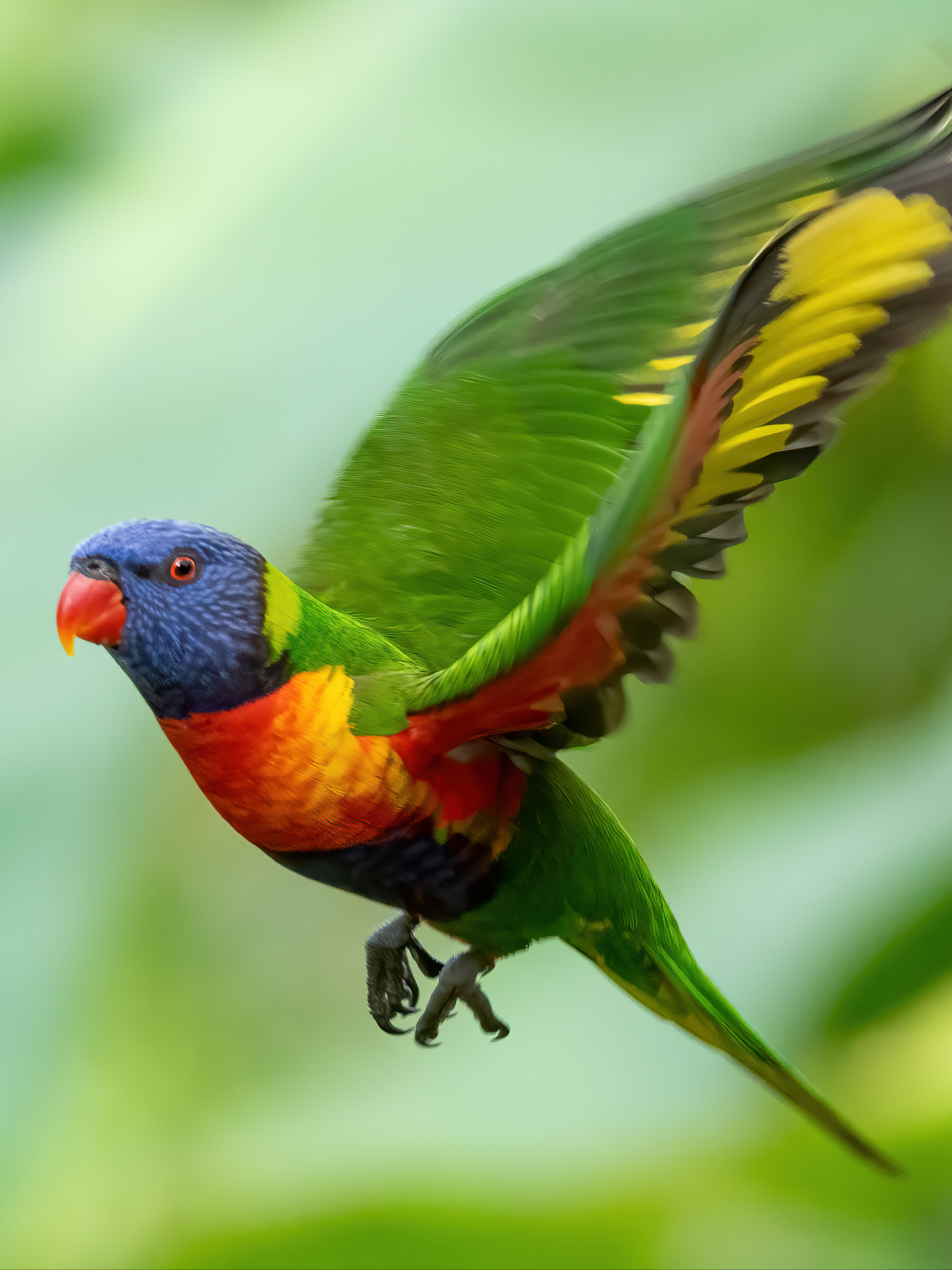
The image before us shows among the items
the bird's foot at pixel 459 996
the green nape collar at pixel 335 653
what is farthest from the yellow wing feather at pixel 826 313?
the bird's foot at pixel 459 996

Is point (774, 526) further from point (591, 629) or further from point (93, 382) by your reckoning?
point (591, 629)

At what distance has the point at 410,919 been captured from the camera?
0.79m

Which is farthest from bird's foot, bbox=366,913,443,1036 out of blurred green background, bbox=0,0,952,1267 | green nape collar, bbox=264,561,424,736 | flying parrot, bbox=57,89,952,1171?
blurred green background, bbox=0,0,952,1267

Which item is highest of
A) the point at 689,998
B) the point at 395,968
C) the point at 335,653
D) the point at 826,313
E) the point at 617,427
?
the point at 826,313

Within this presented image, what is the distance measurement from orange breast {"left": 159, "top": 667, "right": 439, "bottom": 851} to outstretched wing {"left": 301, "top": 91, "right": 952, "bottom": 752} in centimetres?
4

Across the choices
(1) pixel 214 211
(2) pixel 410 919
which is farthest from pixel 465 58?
(2) pixel 410 919

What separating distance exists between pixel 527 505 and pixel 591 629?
28 cm

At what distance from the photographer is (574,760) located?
4.33ft

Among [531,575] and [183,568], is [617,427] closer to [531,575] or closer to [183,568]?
[531,575]

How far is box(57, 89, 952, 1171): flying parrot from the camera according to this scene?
0.46 metres

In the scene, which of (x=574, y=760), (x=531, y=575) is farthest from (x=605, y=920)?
(x=574, y=760)

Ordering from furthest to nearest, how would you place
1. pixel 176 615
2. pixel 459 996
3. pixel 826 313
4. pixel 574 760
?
1. pixel 574 760
2. pixel 459 996
3. pixel 176 615
4. pixel 826 313

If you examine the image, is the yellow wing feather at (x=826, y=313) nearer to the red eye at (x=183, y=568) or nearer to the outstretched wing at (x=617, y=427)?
the outstretched wing at (x=617, y=427)

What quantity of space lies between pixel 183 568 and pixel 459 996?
1.07ft
